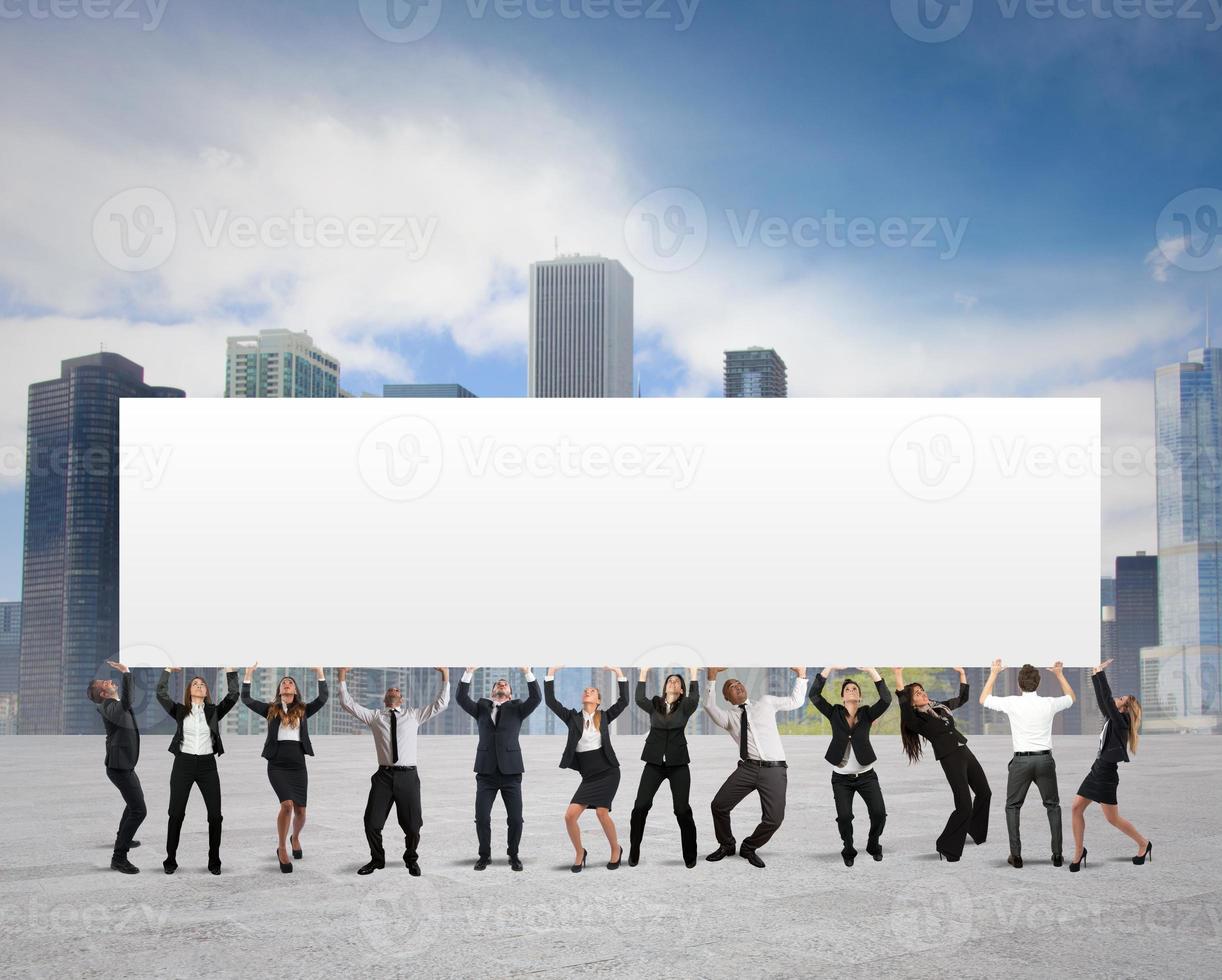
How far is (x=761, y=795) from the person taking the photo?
40.8 ft

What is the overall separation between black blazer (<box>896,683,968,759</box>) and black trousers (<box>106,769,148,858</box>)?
800 centimetres

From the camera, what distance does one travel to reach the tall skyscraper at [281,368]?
392 feet

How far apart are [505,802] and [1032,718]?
17.4 feet

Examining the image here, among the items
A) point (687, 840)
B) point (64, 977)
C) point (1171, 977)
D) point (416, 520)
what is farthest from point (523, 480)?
point (1171, 977)

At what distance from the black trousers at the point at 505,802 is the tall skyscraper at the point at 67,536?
117m

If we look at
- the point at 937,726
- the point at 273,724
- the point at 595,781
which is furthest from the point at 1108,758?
the point at 273,724

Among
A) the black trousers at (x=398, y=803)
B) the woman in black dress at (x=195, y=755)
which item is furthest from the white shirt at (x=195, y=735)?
the black trousers at (x=398, y=803)

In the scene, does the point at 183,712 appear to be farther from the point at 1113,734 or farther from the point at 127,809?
the point at 1113,734

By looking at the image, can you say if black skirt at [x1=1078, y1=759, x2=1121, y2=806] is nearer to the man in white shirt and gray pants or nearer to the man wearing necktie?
the man in white shirt and gray pants

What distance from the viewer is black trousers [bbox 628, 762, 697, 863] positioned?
486 inches

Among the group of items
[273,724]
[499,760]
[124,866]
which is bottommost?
[124,866]

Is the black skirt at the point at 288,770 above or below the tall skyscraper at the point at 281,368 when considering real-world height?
below

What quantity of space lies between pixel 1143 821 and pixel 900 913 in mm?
7849

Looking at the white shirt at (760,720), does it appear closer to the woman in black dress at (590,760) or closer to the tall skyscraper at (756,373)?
the woman in black dress at (590,760)
